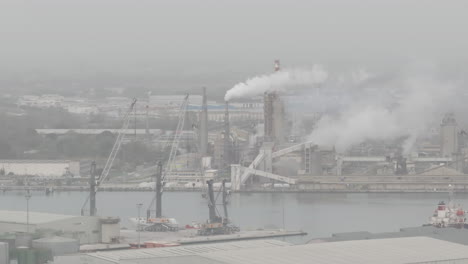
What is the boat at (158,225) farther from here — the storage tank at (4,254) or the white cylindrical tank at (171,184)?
A: the white cylindrical tank at (171,184)

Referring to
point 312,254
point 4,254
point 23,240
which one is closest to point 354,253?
point 312,254

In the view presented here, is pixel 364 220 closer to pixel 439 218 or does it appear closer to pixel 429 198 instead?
pixel 439 218

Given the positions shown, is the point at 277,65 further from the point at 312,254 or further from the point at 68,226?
the point at 312,254

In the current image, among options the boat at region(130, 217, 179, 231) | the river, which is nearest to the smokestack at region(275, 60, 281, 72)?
the river

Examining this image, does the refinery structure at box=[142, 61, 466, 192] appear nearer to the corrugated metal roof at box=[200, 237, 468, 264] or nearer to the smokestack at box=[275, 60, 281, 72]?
the smokestack at box=[275, 60, 281, 72]

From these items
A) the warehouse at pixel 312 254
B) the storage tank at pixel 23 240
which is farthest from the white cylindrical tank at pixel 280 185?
the warehouse at pixel 312 254

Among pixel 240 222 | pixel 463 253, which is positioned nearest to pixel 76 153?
pixel 240 222
